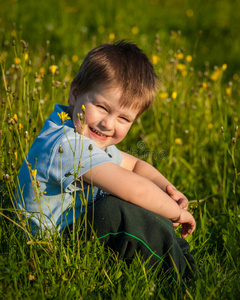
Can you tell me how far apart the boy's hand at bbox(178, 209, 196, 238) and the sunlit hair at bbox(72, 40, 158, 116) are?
573 mm

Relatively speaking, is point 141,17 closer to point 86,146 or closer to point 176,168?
point 176,168

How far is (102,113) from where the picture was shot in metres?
2.08

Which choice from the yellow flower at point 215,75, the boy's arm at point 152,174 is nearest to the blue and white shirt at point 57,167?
the boy's arm at point 152,174

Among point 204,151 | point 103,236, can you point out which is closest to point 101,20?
point 204,151

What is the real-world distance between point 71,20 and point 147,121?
297 centimetres

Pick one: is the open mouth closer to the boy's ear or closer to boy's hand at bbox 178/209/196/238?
the boy's ear

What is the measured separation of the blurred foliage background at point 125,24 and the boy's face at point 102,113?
2.99 meters

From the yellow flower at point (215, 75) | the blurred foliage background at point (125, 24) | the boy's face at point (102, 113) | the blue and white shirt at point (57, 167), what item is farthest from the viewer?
the blurred foliage background at point (125, 24)

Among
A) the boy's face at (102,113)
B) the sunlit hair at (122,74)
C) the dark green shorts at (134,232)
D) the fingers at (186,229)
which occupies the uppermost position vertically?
the sunlit hair at (122,74)

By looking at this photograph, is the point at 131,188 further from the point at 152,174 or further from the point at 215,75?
the point at 215,75

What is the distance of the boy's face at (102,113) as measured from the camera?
6.76ft

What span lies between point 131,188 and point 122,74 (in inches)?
22.6

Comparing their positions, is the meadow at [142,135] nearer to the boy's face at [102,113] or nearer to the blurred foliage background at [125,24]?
the blurred foliage background at [125,24]

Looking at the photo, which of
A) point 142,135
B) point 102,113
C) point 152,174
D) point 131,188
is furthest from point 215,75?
point 131,188
